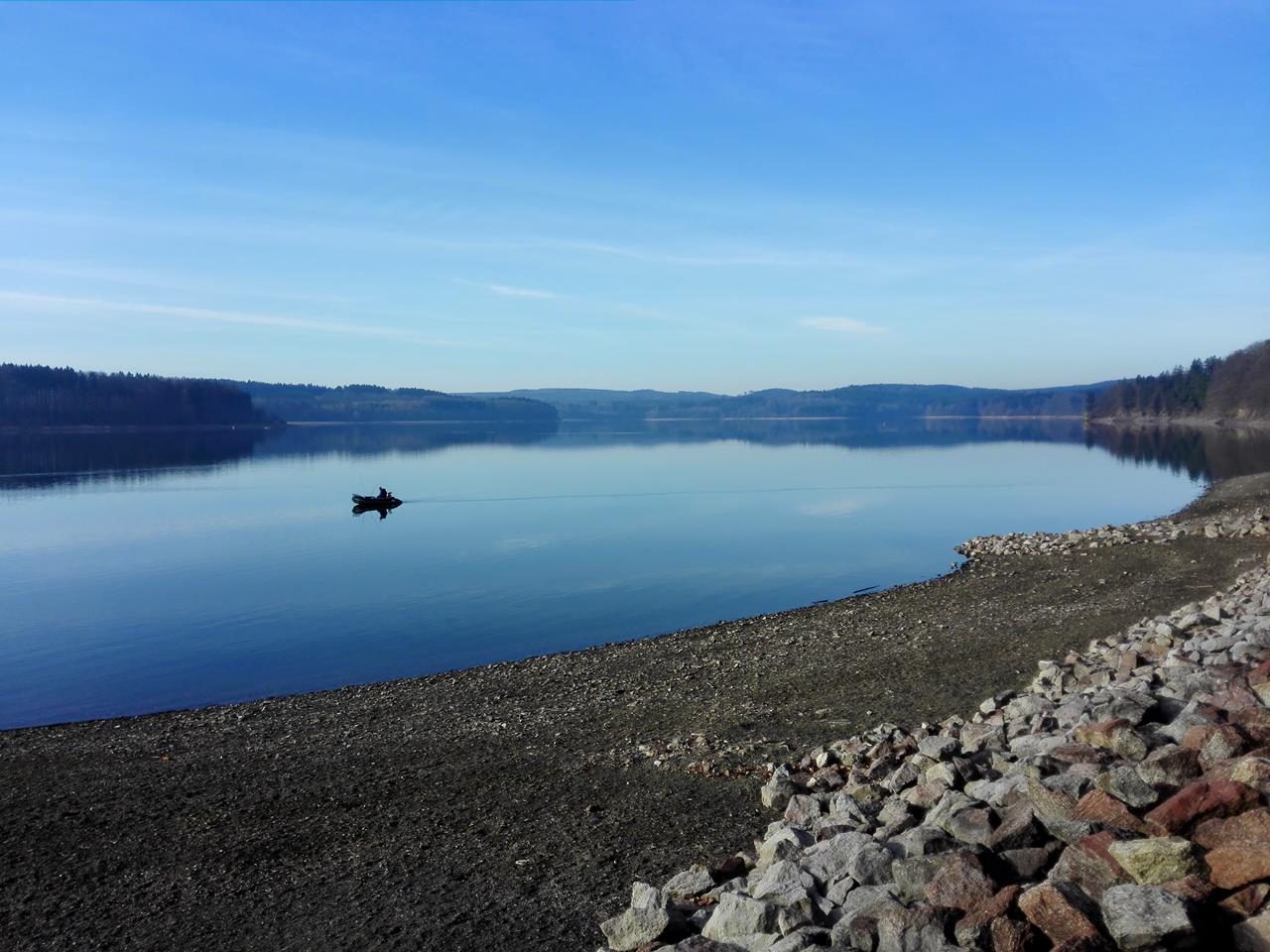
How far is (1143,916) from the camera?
4168 millimetres

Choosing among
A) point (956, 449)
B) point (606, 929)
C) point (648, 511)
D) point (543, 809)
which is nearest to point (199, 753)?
point (543, 809)

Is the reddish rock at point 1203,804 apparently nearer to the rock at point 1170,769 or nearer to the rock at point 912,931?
the rock at point 1170,769

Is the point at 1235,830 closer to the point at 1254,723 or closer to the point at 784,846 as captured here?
the point at 1254,723

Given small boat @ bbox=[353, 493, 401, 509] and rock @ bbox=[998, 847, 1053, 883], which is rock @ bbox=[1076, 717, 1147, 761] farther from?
small boat @ bbox=[353, 493, 401, 509]

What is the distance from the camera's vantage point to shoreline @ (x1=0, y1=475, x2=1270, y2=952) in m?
7.45

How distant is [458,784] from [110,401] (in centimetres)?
15400

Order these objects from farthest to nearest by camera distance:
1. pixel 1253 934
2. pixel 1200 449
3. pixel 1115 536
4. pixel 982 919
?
pixel 1200 449
pixel 1115 536
pixel 982 919
pixel 1253 934

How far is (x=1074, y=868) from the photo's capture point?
4.79 m

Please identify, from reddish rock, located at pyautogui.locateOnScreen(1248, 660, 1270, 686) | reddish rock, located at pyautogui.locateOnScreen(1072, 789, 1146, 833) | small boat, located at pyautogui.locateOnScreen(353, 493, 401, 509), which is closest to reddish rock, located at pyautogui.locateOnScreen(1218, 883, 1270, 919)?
reddish rock, located at pyautogui.locateOnScreen(1072, 789, 1146, 833)

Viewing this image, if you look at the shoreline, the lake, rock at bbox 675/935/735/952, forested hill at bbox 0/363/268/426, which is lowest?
the lake

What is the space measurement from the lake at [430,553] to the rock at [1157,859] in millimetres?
15682

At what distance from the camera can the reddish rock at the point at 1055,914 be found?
4.25 m

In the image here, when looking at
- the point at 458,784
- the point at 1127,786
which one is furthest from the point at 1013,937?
the point at 458,784

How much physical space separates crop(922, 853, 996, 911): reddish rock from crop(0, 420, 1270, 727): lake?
1510 cm
